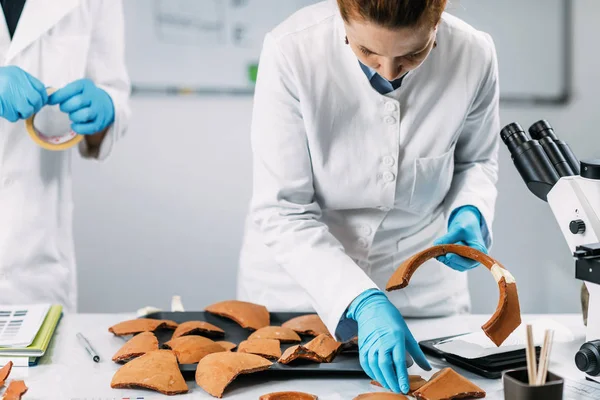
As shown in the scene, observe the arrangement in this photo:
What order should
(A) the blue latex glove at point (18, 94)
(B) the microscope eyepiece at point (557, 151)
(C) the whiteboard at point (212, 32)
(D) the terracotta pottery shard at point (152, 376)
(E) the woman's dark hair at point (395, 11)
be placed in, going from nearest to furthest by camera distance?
(E) the woman's dark hair at point (395, 11)
(D) the terracotta pottery shard at point (152, 376)
(B) the microscope eyepiece at point (557, 151)
(A) the blue latex glove at point (18, 94)
(C) the whiteboard at point (212, 32)

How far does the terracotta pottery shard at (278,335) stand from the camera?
1.63 meters

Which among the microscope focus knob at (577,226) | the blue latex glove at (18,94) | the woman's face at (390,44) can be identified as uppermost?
the woman's face at (390,44)

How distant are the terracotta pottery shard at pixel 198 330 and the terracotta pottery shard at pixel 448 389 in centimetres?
54

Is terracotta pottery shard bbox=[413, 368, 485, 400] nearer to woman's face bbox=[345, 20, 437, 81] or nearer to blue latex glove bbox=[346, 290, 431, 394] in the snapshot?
blue latex glove bbox=[346, 290, 431, 394]

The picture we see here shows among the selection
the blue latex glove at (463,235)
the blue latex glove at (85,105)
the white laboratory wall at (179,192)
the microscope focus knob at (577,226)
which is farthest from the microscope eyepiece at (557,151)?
the white laboratory wall at (179,192)

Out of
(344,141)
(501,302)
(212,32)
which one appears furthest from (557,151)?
(212,32)

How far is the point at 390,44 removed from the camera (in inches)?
52.8

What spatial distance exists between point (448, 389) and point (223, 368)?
431 millimetres

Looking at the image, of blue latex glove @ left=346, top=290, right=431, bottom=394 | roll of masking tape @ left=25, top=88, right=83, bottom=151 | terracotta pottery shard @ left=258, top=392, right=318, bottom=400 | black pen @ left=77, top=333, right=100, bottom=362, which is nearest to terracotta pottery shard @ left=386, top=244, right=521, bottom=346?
blue latex glove @ left=346, top=290, right=431, bottom=394

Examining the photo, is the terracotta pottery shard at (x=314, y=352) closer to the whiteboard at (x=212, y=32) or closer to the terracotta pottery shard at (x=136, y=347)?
the terracotta pottery shard at (x=136, y=347)

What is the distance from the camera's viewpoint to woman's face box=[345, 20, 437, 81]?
1.33 m

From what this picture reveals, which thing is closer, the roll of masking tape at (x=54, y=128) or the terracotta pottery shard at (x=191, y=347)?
the terracotta pottery shard at (x=191, y=347)

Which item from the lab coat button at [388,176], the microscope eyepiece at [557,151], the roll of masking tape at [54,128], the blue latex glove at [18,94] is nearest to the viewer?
the microscope eyepiece at [557,151]

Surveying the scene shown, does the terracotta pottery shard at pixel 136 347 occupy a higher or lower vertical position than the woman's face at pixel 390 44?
lower
